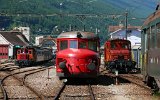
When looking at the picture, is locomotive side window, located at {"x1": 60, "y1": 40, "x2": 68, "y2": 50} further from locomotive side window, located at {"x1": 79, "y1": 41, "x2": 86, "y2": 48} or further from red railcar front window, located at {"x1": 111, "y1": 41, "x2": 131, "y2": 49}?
red railcar front window, located at {"x1": 111, "y1": 41, "x2": 131, "y2": 49}

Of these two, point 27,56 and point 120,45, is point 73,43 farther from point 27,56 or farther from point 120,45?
point 27,56

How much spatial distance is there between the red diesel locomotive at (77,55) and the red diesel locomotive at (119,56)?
11094 millimetres

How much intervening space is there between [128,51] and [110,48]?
1.56 metres

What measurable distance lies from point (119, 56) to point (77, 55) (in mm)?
13242

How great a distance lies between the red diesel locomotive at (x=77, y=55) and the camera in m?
21.8

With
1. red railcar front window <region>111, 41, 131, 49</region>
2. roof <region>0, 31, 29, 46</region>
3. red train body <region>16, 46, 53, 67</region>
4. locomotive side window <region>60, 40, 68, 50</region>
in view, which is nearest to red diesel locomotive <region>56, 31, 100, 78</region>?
locomotive side window <region>60, 40, 68, 50</region>

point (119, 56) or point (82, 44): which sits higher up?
point (82, 44)

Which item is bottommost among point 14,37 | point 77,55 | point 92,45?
point 77,55

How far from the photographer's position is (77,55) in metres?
21.9

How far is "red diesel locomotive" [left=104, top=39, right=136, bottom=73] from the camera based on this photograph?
34.1 metres

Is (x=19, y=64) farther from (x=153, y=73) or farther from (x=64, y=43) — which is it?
(x=153, y=73)

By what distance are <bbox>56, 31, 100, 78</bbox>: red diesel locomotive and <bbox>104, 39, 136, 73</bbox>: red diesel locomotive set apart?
11.1 m

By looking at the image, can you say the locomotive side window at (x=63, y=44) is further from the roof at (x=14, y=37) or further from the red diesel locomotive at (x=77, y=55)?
the roof at (x=14, y=37)

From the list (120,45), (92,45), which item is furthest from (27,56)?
(92,45)
